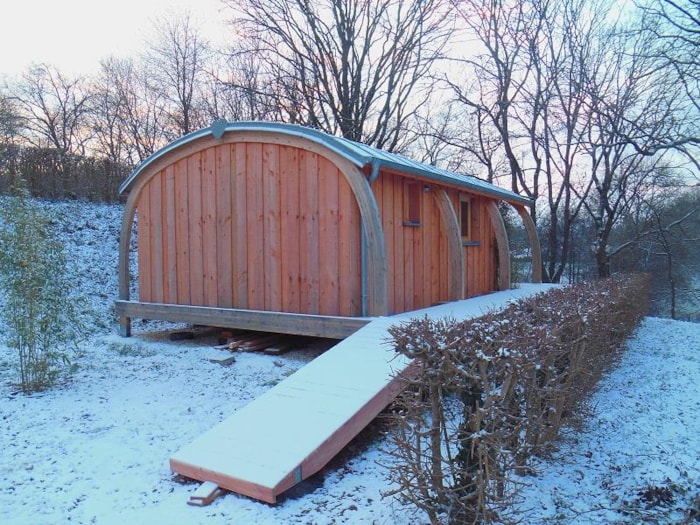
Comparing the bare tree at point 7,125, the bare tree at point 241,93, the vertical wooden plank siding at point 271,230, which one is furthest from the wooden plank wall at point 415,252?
the bare tree at point 241,93

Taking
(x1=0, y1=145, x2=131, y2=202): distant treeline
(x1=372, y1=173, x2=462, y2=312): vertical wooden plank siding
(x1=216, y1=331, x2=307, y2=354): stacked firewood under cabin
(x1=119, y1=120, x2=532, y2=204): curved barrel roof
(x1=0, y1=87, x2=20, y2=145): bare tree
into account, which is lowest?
(x1=216, y1=331, x2=307, y2=354): stacked firewood under cabin

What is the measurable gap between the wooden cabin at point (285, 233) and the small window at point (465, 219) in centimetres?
115

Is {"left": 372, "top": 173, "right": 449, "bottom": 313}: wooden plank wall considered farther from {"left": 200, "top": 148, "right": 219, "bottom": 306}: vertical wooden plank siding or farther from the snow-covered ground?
{"left": 200, "top": 148, "right": 219, "bottom": 306}: vertical wooden plank siding

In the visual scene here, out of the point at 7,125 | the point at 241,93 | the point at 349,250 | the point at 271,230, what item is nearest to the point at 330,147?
the point at 349,250

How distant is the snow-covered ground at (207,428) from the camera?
2820 mm

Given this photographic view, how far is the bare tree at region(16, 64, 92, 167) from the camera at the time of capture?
17.5 m

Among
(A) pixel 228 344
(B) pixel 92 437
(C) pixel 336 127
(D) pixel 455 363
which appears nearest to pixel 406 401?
(D) pixel 455 363

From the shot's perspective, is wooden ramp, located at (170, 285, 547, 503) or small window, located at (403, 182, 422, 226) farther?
small window, located at (403, 182, 422, 226)

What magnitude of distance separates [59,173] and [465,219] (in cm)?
963

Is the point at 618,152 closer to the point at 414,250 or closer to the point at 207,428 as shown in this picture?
the point at 414,250

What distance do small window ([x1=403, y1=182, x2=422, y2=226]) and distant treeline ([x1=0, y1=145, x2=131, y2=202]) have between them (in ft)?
28.8

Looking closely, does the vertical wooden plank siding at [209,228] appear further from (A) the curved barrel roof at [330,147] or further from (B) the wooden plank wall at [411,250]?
(B) the wooden plank wall at [411,250]

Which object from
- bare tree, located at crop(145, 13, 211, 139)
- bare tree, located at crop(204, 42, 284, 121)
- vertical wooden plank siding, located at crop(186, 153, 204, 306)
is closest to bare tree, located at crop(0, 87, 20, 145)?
bare tree, located at crop(145, 13, 211, 139)

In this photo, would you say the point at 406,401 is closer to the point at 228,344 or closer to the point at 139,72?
the point at 228,344
